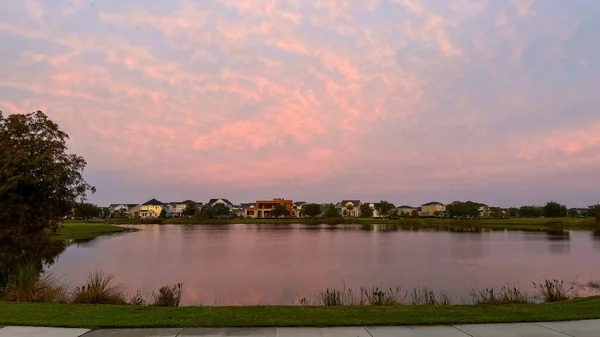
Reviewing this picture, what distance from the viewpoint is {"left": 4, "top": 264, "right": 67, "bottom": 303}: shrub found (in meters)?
10.6

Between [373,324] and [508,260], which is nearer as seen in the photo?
Result: [373,324]

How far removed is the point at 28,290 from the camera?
35.4 feet

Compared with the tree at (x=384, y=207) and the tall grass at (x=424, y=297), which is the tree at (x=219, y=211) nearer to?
the tree at (x=384, y=207)

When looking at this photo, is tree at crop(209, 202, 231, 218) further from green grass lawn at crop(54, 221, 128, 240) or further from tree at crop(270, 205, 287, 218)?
green grass lawn at crop(54, 221, 128, 240)

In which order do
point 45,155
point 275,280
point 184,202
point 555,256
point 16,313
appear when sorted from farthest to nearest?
point 184,202 → point 555,256 → point 275,280 → point 45,155 → point 16,313

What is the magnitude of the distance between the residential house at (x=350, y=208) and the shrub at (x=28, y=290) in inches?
5972

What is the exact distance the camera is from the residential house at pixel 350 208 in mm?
162000

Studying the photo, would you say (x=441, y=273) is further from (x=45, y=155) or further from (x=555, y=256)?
(x=45, y=155)

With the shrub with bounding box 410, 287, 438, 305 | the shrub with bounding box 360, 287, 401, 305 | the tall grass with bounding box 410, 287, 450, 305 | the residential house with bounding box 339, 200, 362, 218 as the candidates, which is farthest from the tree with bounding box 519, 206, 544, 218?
the shrub with bounding box 360, 287, 401, 305

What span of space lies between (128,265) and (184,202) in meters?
159

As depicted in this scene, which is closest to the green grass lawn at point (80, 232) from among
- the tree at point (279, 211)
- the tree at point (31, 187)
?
the tree at point (31, 187)

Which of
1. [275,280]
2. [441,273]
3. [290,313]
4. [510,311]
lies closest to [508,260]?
[441,273]

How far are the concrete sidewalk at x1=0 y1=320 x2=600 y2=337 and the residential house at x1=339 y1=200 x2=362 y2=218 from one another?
154630 millimetres

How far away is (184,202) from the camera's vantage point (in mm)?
179625
